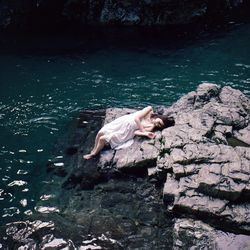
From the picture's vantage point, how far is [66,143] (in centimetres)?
1308

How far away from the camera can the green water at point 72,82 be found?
12164 mm

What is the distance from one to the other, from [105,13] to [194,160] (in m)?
18.2

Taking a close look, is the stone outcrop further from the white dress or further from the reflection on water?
the reflection on water

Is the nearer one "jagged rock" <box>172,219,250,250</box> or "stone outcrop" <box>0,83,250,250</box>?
"jagged rock" <box>172,219,250,250</box>

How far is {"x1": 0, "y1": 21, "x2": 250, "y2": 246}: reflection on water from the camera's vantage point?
39.0 ft

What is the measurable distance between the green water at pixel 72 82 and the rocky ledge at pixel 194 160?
1430mm

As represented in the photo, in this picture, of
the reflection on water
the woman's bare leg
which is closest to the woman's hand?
the woman's bare leg

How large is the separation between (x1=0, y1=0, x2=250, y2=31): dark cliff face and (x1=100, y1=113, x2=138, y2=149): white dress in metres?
15.1

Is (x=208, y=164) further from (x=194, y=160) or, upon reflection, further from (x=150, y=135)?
(x=150, y=135)

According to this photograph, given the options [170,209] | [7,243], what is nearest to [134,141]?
[170,209]

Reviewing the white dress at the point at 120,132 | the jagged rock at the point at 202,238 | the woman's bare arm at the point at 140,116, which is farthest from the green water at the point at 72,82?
the jagged rock at the point at 202,238

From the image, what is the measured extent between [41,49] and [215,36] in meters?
11.5

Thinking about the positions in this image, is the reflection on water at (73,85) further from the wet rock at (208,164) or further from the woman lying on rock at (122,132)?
the wet rock at (208,164)

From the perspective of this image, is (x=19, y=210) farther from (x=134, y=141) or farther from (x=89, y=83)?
(x=89, y=83)
